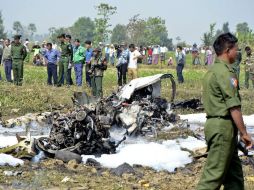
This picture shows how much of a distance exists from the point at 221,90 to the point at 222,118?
0.28 m

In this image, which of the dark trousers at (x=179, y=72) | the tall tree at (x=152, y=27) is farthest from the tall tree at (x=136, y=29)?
the dark trousers at (x=179, y=72)

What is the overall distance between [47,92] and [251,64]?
8.25 m

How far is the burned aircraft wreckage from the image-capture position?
9.10m

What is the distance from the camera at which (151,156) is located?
8.86 m

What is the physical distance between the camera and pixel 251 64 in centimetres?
2023

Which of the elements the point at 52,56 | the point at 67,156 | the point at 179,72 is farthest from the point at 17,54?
the point at 67,156

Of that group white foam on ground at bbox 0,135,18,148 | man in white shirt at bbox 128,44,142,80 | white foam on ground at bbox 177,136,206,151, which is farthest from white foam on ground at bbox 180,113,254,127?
white foam on ground at bbox 0,135,18,148

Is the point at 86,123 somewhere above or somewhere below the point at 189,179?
above

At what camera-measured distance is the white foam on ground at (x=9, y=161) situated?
8049mm

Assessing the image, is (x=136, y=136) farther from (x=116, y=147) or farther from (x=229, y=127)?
(x=229, y=127)

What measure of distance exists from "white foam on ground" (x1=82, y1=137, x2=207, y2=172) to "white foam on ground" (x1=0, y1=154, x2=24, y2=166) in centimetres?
107

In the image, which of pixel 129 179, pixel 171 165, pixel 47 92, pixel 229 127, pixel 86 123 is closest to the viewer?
pixel 229 127

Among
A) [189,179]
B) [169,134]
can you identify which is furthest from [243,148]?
[169,134]

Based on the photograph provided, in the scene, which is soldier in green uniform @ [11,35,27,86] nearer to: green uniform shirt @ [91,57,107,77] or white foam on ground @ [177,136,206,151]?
green uniform shirt @ [91,57,107,77]
